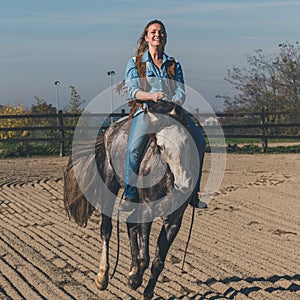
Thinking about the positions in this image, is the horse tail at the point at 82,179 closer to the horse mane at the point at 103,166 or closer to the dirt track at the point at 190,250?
the horse mane at the point at 103,166

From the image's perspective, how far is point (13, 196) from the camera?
406 inches

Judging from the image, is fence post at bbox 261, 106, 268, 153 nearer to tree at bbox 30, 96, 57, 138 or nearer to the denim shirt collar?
tree at bbox 30, 96, 57, 138

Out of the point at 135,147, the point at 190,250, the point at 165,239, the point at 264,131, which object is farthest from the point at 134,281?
the point at 264,131

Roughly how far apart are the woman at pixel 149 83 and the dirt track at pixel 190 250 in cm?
132

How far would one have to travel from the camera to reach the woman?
4.14 m

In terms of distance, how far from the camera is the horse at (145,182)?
12.9 ft

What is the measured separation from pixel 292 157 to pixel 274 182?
5540 millimetres

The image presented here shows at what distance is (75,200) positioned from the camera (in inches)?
193

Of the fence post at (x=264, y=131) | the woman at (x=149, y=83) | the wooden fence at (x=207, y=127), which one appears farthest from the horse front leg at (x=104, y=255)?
the fence post at (x=264, y=131)

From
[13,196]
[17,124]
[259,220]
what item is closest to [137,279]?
[259,220]

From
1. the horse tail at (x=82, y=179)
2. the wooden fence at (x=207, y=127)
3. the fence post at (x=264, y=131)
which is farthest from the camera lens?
the fence post at (x=264, y=131)

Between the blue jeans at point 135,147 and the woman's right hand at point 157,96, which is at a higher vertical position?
the woman's right hand at point 157,96

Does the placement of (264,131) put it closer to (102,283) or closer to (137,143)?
(102,283)

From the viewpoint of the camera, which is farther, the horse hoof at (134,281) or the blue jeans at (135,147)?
the horse hoof at (134,281)
